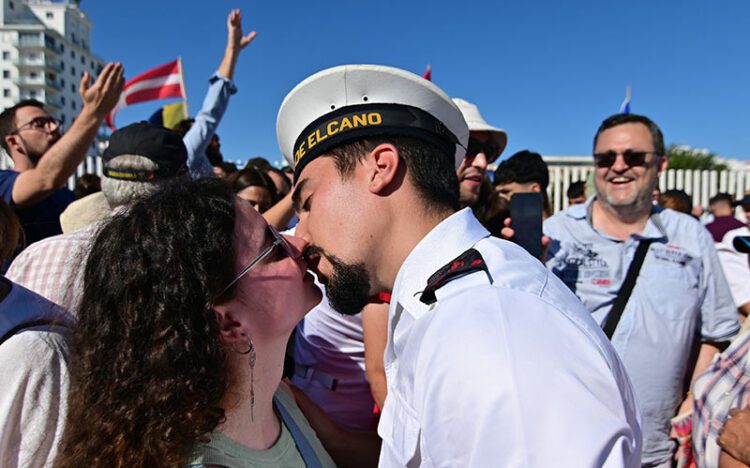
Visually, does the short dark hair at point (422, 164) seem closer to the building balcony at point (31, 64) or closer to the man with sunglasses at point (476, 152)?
the man with sunglasses at point (476, 152)

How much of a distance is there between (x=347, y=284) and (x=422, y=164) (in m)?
0.45

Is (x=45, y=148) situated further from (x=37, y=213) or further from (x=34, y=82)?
(x=34, y=82)

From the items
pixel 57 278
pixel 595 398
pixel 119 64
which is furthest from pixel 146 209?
pixel 119 64

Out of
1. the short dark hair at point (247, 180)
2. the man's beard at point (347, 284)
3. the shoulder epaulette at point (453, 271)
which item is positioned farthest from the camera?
the short dark hair at point (247, 180)

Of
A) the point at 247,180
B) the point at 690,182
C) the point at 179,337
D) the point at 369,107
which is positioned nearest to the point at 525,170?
the point at 247,180

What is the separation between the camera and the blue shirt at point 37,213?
3.15 metres

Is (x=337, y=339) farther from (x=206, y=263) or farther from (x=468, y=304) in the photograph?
(x=468, y=304)

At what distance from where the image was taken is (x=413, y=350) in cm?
129

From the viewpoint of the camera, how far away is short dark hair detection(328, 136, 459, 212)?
66.3 inches

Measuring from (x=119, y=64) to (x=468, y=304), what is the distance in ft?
9.64

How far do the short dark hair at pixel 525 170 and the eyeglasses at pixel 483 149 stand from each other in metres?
1.47

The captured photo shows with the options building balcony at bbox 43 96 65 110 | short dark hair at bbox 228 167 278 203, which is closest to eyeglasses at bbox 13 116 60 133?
short dark hair at bbox 228 167 278 203

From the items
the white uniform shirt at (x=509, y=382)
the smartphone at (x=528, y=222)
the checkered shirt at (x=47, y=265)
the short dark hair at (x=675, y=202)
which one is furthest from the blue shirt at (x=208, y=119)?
the short dark hair at (x=675, y=202)

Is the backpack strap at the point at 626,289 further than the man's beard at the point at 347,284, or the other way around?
the backpack strap at the point at 626,289
